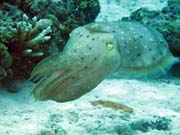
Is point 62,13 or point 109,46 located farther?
point 62,13

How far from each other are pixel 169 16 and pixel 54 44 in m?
3.36

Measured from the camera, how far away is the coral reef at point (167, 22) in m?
6.85

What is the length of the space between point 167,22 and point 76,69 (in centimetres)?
439

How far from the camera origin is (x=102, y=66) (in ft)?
12.0

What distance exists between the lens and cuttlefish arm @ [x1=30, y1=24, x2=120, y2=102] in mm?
3559

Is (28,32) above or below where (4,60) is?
above

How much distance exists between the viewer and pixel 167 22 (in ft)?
24.0

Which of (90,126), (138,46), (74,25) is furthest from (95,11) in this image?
(90,126)

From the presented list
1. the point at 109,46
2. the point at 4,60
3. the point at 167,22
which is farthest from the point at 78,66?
the point at 167,22

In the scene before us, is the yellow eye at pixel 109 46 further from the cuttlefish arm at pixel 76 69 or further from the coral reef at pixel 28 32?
the coral reef at pixel 28 32

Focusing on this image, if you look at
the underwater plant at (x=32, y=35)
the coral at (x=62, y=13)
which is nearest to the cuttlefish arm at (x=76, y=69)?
the underwater plant at (x=32, y=35)

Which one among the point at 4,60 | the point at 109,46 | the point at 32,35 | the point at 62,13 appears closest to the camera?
the point at 109,46

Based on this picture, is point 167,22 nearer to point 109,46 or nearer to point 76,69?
point 109,46

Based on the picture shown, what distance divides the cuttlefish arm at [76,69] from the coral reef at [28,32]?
1.30 meters
